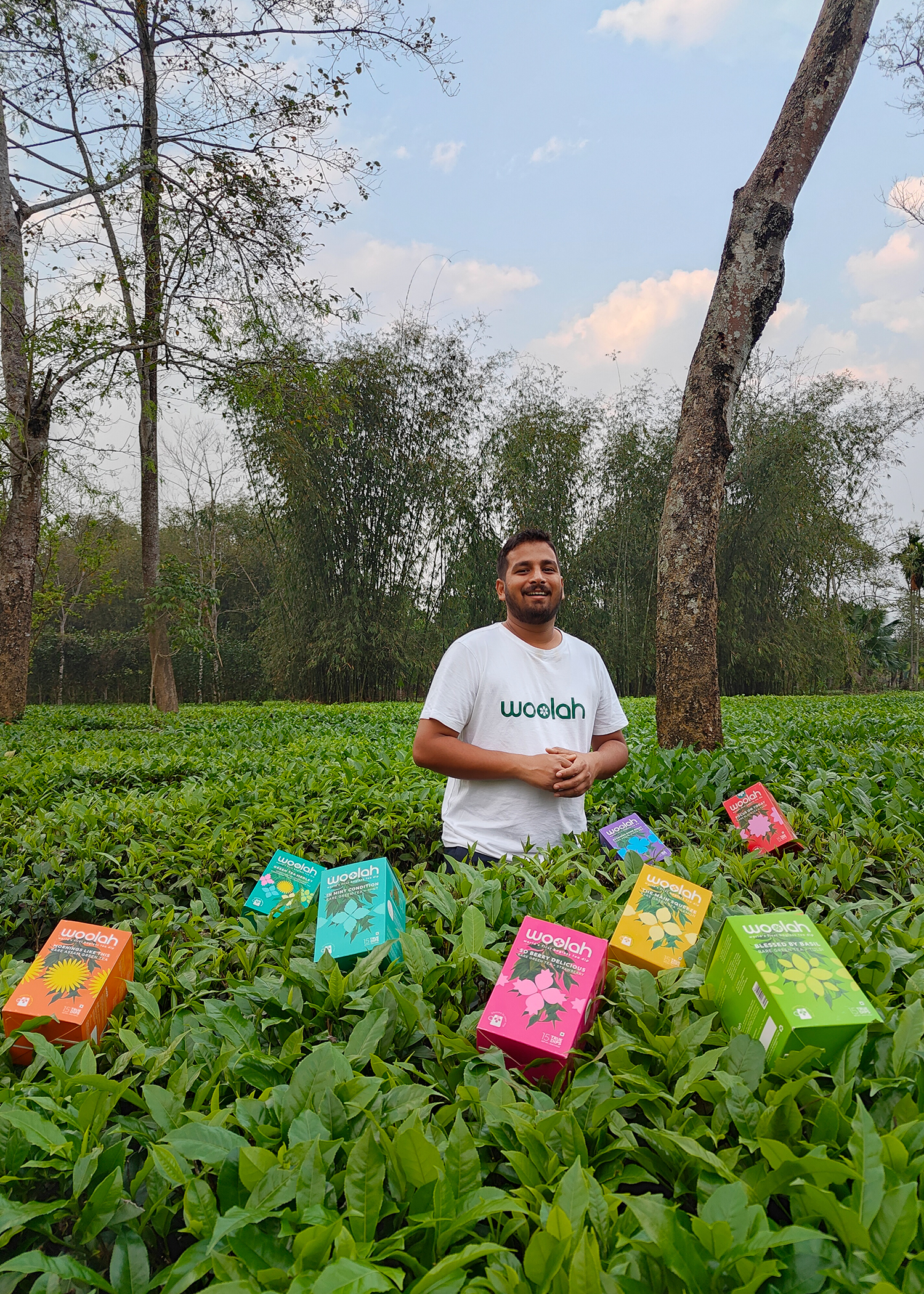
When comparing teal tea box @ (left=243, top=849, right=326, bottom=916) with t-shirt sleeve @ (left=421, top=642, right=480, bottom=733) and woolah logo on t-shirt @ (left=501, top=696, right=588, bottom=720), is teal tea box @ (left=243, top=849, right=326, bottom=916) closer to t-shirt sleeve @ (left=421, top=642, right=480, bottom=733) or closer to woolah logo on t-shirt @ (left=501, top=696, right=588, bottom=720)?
t-shirt sleeve @ (left=421, top=642, right=480, bottom=733)

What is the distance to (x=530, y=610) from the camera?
2061 mm

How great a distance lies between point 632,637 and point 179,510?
13474 mm

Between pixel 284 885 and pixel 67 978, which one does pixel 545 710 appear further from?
pixel 67 978

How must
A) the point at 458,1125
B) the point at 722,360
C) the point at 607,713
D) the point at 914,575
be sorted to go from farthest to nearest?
the point at 914,575
the point at 722,360
the point at 607,713
the point at 458,1125

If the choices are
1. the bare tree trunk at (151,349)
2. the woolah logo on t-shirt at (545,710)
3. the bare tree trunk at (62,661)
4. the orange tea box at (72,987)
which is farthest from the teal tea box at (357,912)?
the bare tree trunk at (62,661)

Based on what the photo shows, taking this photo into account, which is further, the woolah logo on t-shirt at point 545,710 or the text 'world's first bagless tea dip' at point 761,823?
the woolah logo on t-shirt at point 545,710

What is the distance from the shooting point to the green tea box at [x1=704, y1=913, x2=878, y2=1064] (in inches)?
34.0

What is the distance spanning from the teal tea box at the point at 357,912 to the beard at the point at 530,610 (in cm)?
94

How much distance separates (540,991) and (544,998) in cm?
1

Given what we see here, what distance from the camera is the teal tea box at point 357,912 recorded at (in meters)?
1.23

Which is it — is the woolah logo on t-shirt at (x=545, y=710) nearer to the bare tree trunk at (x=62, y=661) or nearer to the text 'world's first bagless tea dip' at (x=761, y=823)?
the text 'world's first bagless tea dip' at (x=761, y=823)

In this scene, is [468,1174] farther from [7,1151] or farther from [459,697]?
[459,697]

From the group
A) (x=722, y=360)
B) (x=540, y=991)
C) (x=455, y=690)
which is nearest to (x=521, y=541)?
(x=455, y=690)

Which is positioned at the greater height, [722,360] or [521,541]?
[722,360]
